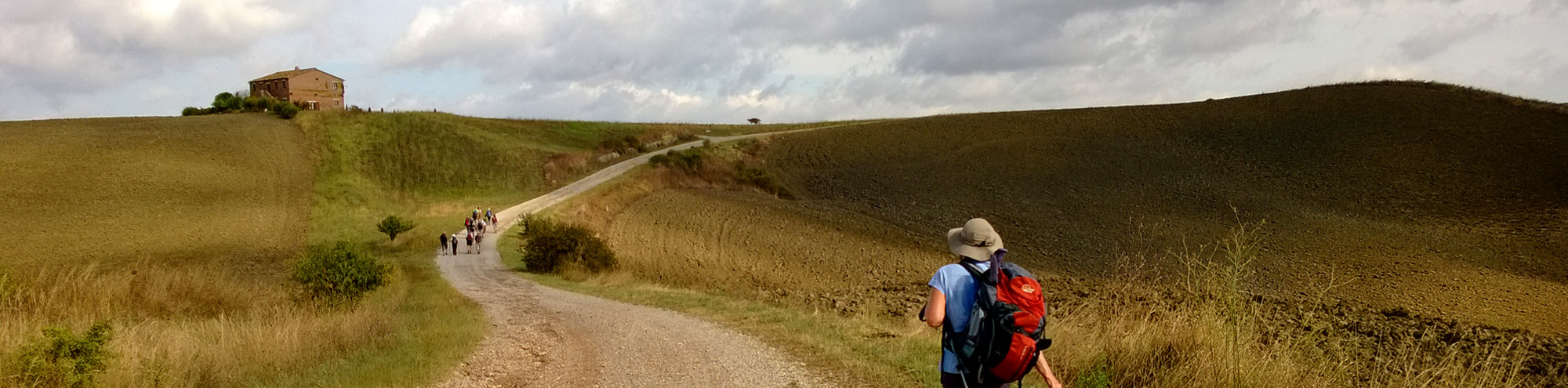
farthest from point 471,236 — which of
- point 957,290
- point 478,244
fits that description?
point 957,290

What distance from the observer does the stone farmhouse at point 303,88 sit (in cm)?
8012

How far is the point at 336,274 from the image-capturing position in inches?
731

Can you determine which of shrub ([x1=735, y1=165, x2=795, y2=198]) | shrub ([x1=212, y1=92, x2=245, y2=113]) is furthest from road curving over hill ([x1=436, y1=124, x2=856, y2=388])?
shrub ([x1=212, y1=92, x2=245, y2=113])

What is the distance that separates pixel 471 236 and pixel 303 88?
56.8 meters

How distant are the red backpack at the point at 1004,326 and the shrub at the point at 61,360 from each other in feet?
26.9

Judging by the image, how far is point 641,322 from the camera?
44.9 ft

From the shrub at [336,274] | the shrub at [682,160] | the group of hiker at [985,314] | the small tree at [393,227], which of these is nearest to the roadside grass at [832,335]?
the group of hiker at [985,314]

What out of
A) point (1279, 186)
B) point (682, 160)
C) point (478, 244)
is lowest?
point (478, 244)

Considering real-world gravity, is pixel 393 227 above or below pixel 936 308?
below

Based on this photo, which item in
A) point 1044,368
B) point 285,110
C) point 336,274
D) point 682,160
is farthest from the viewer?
point 285,110

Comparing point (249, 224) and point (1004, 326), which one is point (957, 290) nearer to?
point (1004, 326)

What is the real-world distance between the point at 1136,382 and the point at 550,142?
60.6 metres

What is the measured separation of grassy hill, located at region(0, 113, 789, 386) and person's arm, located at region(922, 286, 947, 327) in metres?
5.67

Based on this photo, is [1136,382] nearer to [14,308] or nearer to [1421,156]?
[14,308]
